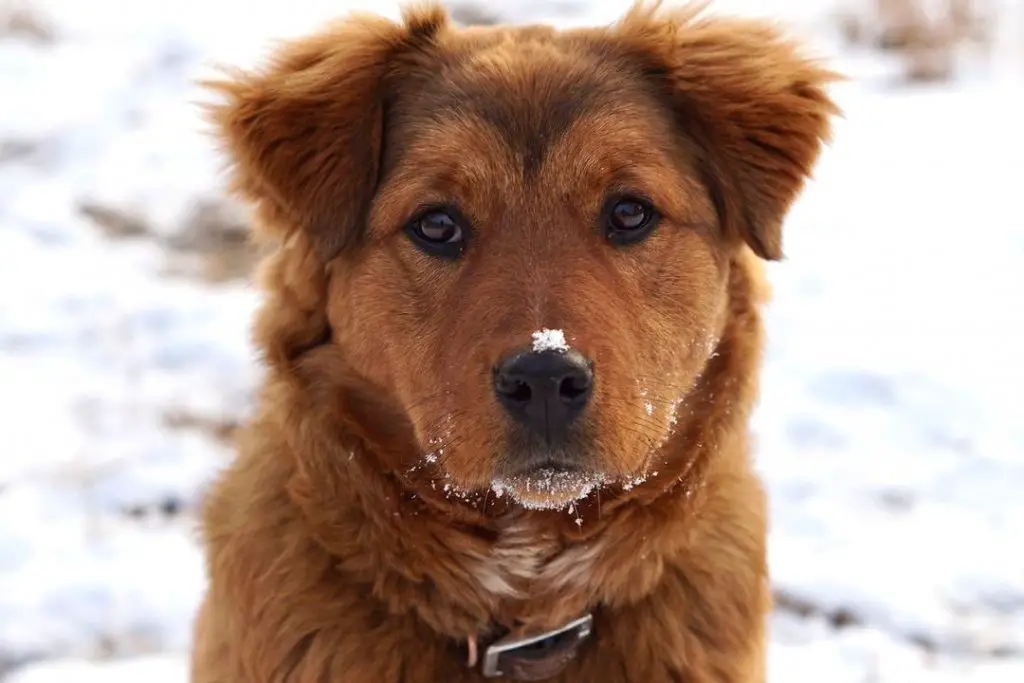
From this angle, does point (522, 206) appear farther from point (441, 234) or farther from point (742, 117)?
point (742, 117)

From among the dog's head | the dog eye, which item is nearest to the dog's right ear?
the dog's head

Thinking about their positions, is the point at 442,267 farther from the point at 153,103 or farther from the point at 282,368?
the point at 153,103

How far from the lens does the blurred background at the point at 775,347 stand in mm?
4418

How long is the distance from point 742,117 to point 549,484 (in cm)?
117

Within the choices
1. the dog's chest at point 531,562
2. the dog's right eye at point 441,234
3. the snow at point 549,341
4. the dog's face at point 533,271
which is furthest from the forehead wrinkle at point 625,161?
the dog's chest at point 531,562

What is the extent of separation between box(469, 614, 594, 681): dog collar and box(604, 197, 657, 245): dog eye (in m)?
1.00

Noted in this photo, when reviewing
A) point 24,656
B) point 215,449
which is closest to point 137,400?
point 215,449

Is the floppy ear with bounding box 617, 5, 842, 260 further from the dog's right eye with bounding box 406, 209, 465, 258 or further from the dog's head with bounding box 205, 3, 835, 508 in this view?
the dog's right eye with bounding box 406, 209, 465, 258

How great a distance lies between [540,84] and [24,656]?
8.89ft

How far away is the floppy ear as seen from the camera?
3.25m

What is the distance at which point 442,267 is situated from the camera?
3.09 m

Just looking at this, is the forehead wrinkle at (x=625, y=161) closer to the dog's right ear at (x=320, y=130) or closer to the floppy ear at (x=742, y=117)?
the floppy ear at (x=742, y=117)

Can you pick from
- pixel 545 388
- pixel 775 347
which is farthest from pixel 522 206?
pixel 775 347

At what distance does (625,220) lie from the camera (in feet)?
10.2
